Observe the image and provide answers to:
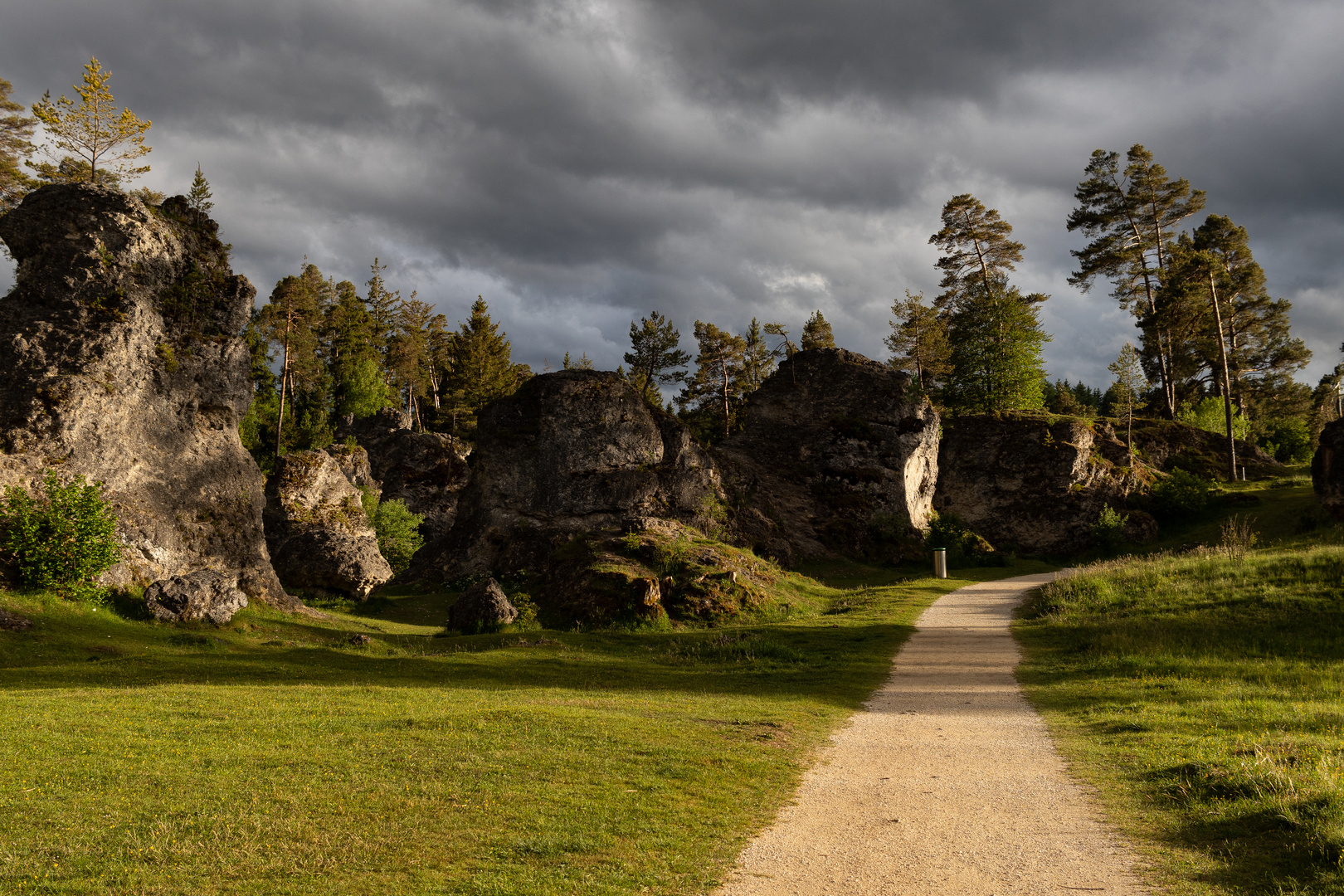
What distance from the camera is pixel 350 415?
236 ft

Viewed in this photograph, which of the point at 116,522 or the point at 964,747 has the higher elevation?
the point at 116,522

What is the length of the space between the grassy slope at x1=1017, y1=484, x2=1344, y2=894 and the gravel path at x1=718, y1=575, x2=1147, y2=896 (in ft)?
1.62

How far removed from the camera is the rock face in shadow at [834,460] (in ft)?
152

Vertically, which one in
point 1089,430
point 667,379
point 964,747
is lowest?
point 964,747

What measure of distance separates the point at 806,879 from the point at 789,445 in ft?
155

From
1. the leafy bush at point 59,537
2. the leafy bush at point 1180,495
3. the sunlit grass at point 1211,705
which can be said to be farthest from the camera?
the leafy bush at point 1180,495

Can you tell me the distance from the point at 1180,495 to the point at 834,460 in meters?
23.3

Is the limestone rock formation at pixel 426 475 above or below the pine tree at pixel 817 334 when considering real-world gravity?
below

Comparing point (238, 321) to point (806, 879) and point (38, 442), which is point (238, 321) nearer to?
point (38, 442)

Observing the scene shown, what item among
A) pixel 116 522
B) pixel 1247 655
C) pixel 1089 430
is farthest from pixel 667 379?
pixel 1247 655

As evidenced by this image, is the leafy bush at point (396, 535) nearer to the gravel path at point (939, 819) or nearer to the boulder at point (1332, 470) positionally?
the gravel path at point (939, 819)

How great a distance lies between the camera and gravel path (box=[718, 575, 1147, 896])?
5.99 metres

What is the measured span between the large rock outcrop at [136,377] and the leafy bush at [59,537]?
1018mm

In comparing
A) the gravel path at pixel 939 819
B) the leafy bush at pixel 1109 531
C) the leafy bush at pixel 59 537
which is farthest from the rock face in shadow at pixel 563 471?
the gravel path at pixel 939 819
